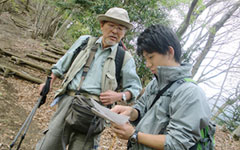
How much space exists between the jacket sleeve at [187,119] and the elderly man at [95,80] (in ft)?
3.56

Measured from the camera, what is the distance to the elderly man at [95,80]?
224cm

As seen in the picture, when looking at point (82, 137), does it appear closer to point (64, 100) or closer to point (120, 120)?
point (64, 100)

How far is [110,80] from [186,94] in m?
1.17

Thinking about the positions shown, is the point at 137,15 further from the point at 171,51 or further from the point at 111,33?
the point at 171,51

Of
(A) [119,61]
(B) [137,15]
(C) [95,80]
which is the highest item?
(B) [137,15]

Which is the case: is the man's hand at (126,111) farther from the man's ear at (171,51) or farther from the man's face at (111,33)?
the man's face at (111,33)

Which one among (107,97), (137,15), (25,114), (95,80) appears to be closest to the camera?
(107,97)

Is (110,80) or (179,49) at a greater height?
(179,49)

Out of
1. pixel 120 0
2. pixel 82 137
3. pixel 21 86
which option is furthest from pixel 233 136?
pixel 21 86

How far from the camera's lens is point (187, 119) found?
1.18m

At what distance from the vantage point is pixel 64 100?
2.37 metres

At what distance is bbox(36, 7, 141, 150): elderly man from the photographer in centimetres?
224

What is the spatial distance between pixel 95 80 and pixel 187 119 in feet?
4.49

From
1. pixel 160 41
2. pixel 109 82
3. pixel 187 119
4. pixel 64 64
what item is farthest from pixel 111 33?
pixel 187 119
